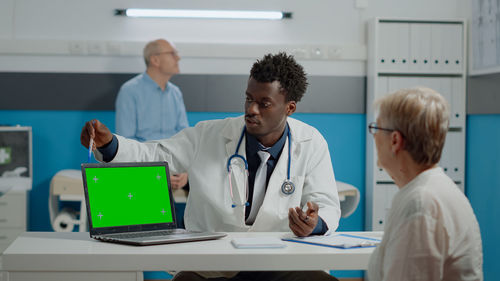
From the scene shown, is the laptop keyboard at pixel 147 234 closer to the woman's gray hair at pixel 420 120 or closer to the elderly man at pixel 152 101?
the woman's gray hair at pixel 420 120

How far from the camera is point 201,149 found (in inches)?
83.7

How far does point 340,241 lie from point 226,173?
54 cm

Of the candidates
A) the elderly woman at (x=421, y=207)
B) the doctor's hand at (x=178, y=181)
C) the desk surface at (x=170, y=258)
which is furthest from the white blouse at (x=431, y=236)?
the doctor's hand at (x=178, y=181)

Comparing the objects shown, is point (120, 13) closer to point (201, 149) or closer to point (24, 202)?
point (24, 202)

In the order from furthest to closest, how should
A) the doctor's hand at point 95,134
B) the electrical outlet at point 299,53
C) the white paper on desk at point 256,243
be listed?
the electrical outlet at point 299,53, the doctor's hand at point 95,134, the white paper on desk at point 256,243

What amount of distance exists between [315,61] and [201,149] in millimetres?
2136

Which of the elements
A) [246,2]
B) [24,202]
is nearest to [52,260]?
[24,202]

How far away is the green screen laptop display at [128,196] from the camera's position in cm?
166

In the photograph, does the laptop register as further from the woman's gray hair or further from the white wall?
the white wall

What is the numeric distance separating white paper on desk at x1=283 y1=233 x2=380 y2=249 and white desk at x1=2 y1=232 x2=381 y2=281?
48mm

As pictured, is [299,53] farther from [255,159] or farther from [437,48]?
[255,159]

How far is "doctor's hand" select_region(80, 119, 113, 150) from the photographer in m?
1.82

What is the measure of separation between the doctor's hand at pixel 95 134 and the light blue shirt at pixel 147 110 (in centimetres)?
179

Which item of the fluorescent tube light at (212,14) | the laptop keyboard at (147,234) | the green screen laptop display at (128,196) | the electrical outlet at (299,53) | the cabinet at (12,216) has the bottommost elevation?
the cabinet at (12,216)
